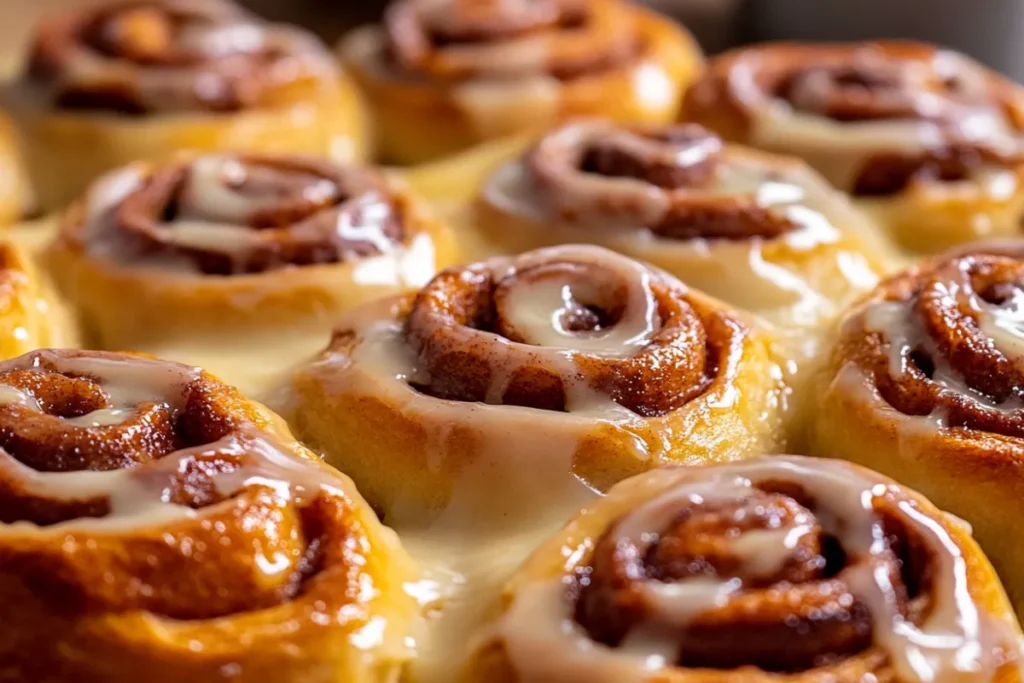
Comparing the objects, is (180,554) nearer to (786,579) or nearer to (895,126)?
(786,579)

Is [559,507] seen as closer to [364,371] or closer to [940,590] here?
[364,371]

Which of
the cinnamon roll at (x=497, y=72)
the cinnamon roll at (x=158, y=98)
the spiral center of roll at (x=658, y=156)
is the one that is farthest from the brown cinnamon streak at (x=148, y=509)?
the cinnamon roll at (x=497, y=72)

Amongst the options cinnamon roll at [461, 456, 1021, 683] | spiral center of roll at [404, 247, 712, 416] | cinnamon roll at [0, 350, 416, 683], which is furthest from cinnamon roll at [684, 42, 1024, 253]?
cinnamon roll at [0, 350, 416, 683]

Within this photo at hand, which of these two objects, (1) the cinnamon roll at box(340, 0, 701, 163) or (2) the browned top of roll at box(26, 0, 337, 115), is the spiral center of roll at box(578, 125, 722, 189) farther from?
(2) the browned top of roll at box(26, 0, 337, 115)

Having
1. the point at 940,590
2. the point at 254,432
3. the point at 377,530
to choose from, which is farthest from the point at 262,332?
the point at 940,590

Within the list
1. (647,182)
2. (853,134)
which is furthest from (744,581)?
(853,134)

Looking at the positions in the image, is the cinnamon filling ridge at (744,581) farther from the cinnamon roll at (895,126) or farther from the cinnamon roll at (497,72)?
the cinnamon roll at (497,72)
